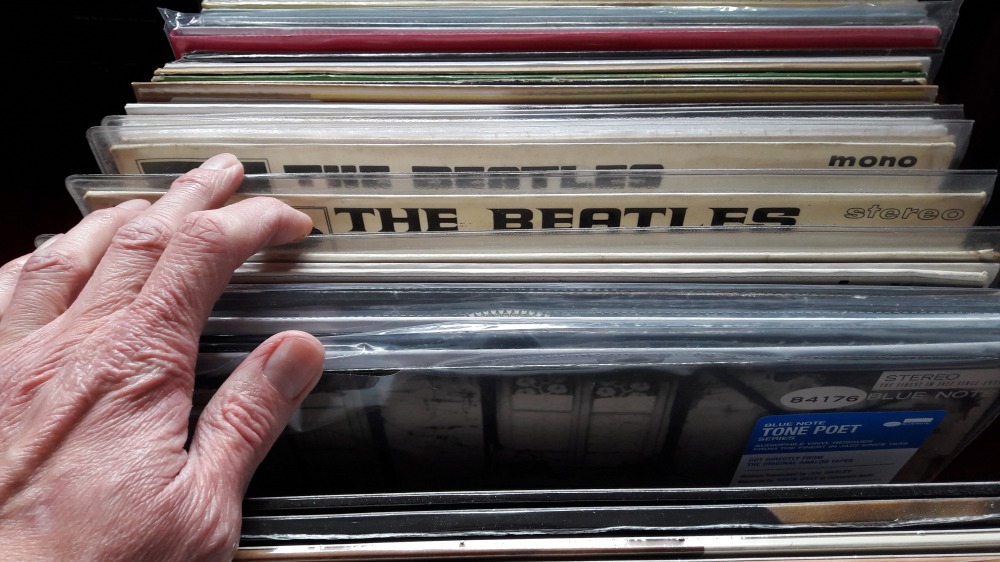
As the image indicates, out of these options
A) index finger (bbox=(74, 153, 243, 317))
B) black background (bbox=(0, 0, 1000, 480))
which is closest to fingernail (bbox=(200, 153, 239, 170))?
index finger (bbox=(74, 153, 243, 317))

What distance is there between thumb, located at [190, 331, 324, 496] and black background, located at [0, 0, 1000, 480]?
0.90 m

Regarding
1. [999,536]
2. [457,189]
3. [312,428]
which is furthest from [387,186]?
[999,536]

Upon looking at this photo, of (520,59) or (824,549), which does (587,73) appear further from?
(824,549)

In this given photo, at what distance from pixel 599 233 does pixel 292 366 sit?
310 millimetres

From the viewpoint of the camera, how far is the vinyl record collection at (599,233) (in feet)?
1.97

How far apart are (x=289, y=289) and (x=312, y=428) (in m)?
0.19

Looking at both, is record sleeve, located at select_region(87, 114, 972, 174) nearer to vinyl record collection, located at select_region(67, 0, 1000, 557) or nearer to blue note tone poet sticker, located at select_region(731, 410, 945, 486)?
vinyl record collection, located at select_region(67, 0, 1000, 557)

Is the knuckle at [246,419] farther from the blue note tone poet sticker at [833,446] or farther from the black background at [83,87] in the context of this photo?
the black background at [83,87]

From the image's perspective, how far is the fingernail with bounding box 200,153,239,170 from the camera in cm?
61

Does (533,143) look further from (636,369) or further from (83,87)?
(83,87)

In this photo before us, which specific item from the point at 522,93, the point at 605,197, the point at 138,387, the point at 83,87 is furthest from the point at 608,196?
the point at 83,87

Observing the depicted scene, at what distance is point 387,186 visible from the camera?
62cm

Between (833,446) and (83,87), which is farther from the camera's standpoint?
(83,87)

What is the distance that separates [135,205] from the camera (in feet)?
2.10
